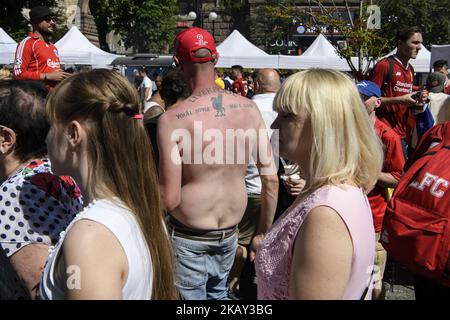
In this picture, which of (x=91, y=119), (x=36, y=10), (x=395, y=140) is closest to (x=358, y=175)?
(x=91, y=119)

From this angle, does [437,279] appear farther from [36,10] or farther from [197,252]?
[36,10]

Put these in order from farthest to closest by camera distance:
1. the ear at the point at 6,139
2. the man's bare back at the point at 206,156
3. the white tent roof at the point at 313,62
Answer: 1. the white tent roof at the point at 313,62
2. the man's bare back at the point at 206,156
3. the ear at the point at 6,139

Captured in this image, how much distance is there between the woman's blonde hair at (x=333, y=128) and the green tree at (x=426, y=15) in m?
38.3

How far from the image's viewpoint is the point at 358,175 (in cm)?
216

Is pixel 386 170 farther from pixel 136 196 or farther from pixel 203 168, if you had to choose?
pixel 136 196

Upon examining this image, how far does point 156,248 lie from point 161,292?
0.15m

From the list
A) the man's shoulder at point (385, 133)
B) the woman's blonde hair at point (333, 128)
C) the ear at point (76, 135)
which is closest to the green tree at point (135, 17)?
the man's shoulder at point (385, 133)

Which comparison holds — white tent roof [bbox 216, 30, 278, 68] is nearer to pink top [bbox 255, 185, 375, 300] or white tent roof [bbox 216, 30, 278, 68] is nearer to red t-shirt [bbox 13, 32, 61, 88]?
red t-shirt [bbox 13, 32, 61, 88]

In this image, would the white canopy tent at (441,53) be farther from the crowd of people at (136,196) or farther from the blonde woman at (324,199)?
the blonde woman at (324,199)

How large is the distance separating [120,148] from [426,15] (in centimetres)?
4376

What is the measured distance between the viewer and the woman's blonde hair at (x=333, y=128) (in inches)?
82.3

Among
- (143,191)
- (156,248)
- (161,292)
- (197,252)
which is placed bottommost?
(197,252)

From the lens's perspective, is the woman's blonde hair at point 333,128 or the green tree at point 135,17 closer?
the woman's blonde hair at point 333,128

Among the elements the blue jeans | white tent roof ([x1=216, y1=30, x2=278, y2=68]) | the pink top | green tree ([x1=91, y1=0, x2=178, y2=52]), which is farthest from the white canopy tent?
green tree ([x1=91, y1=0, x2=178, y2=52])
